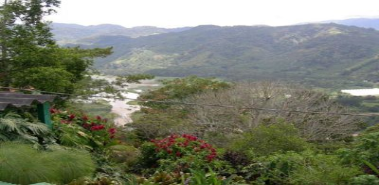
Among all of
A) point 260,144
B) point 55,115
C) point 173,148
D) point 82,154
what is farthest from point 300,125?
point 82,154

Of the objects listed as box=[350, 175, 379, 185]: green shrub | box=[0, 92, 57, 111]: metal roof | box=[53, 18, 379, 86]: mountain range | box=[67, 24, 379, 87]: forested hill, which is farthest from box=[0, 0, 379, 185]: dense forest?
box=[67, 24, 379, 87]: forested hill

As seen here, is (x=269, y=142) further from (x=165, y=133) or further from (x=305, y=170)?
(x=165, y=133)

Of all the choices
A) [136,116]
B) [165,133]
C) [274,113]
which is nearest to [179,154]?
[274,113]

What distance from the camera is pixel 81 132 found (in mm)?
6797

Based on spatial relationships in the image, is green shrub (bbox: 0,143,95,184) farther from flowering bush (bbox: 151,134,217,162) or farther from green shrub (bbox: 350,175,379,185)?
green shrub (bbox: 350,175,379,185)

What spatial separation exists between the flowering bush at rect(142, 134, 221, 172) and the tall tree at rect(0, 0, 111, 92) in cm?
398

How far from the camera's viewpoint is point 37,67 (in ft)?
34.5

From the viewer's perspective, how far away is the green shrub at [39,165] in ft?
13.6

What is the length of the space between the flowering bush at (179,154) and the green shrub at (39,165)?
156 cm

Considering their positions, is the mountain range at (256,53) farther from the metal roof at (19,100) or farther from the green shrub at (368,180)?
the metal roof at (19,100)

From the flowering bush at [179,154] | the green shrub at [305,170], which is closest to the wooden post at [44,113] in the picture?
the flowering bush at [179,154]

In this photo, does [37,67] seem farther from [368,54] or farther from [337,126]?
[368,54]

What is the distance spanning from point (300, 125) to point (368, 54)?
97.5 m

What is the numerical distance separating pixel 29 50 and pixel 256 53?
11646 cm
